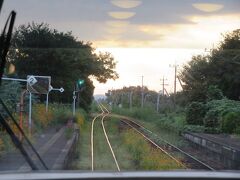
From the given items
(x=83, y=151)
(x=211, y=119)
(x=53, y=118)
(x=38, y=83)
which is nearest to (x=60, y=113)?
(x=53, y=118)

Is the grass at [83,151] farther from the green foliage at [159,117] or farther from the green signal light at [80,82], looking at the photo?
the green signal light at [80,82]

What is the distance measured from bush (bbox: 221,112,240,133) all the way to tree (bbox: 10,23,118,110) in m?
0.91

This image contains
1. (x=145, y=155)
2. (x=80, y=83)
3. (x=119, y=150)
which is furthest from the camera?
(x=119, y=150)

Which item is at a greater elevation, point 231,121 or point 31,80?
point 31,80

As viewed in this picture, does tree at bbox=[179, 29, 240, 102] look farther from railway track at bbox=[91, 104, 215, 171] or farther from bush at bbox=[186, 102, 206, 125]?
railway track at bbox=[91, 104, 215, 171]

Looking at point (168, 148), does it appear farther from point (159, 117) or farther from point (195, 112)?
point (195, 112)

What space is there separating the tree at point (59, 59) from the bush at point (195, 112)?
669mm

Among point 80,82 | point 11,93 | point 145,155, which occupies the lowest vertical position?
point 145,155

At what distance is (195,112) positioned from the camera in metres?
4.68

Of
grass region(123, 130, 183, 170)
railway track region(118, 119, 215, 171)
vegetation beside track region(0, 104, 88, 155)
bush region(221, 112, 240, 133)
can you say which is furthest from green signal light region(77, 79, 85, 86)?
bush region(221, 112, 240, 133)

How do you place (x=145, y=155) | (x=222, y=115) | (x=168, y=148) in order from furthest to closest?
1. (x=168, y=148)
2. (x=145, y=155)
3. (x=222, y=115)

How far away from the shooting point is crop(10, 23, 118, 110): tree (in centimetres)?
408

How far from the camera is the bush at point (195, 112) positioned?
4.64m

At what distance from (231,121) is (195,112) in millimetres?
354
